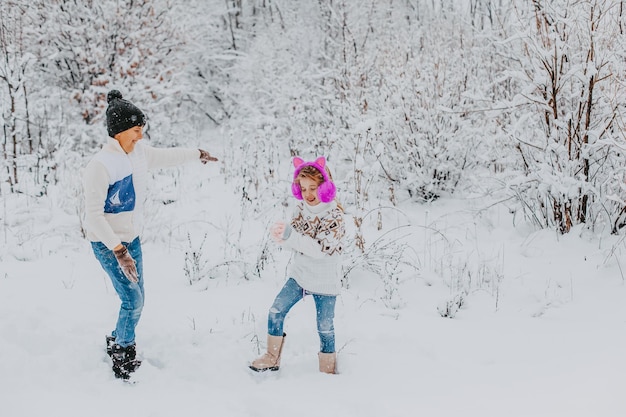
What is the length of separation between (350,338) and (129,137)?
6.50 feet

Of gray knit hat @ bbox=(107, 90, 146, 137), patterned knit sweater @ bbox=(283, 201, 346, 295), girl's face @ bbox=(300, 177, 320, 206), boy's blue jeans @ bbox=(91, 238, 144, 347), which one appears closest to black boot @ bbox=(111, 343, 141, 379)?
boy's blue jeans @ bbox=(91, 238, 144, 347)

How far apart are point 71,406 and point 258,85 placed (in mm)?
12518

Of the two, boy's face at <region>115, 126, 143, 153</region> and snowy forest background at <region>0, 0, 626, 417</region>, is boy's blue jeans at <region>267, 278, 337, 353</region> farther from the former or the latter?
boy's face at <region>115, 126, 143, 153</region>

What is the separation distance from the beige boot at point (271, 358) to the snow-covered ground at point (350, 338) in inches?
3.0

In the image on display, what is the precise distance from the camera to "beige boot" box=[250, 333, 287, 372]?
3.14 meters

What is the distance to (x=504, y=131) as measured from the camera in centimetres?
573

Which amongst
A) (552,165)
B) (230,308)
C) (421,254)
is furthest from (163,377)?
(552,165)

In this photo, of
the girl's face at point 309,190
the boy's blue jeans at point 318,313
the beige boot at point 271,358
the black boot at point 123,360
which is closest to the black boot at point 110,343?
the black boot at point 123,360

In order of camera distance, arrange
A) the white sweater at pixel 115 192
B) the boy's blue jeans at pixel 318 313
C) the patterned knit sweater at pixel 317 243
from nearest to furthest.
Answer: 1. the white sweater at pixel 115 192
2. the patterned knit sweater at pixel 317 243
3. the boy's blue jeans at pixel 318 313

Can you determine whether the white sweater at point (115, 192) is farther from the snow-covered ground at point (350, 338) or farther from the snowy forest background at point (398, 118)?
the snowy forest background at point (398, 118)

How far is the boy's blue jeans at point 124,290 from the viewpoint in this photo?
9.48 feet

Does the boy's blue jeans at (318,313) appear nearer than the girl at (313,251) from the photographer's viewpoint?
No

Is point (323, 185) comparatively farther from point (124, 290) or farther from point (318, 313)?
point (124, 290)

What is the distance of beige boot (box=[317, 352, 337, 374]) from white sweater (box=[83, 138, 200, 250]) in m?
1.35
